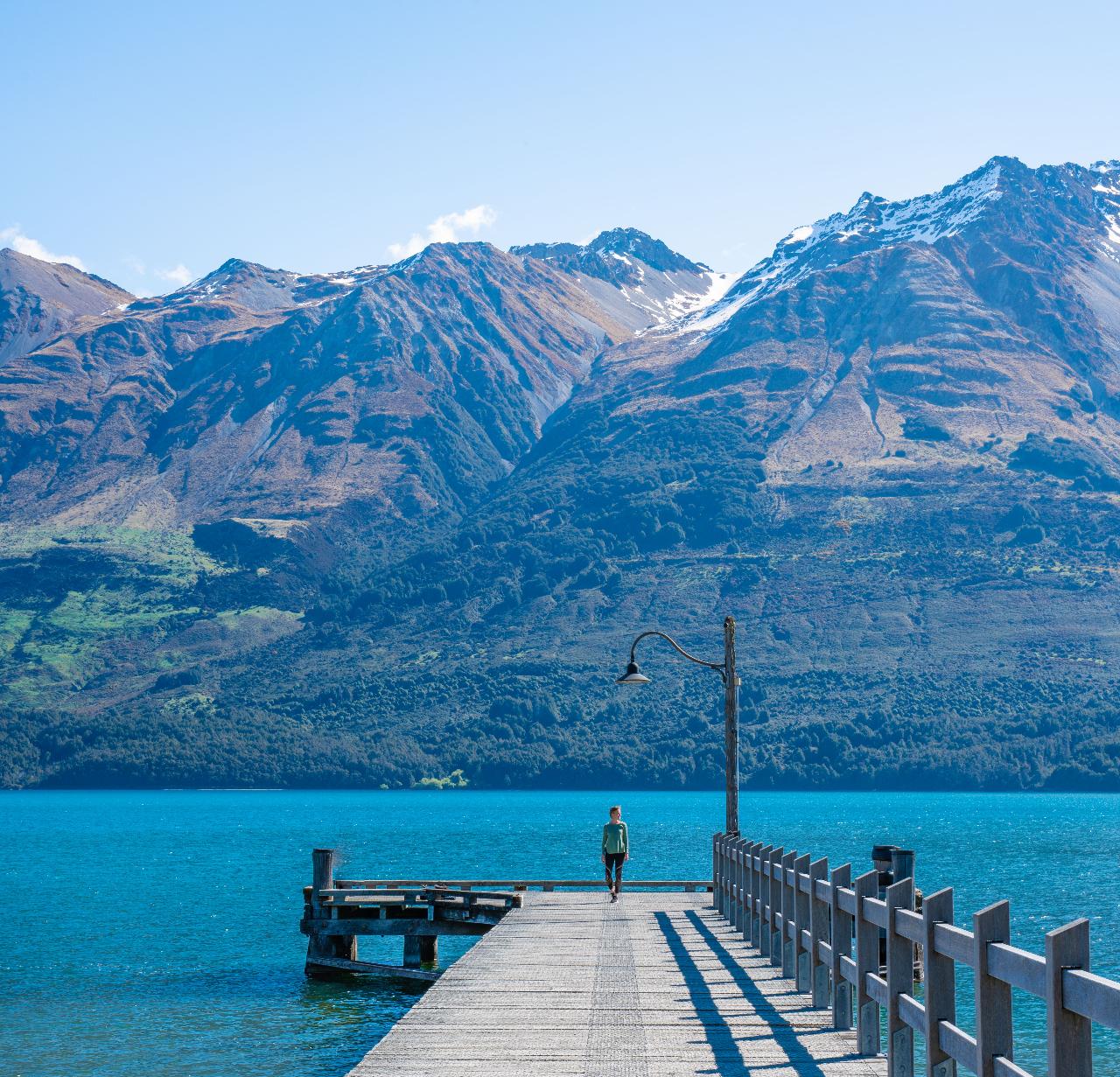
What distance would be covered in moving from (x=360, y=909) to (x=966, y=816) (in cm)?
16410

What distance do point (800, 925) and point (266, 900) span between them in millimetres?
63766

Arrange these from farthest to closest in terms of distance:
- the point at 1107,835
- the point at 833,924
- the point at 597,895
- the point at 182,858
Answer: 1. the point at 1107,835
2. the point at 182,858
3. the point at 597,895
4. the point at 833,924

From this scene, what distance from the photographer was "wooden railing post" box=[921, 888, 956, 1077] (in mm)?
10562

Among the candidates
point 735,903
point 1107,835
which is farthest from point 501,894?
point 1107,835

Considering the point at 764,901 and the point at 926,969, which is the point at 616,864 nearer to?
the point at 764,901

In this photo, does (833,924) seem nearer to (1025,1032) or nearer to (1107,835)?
(1025,1032)

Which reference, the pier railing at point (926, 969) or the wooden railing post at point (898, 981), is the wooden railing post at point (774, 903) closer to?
the pier railing at point (926, 969)

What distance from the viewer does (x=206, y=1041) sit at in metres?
33.8

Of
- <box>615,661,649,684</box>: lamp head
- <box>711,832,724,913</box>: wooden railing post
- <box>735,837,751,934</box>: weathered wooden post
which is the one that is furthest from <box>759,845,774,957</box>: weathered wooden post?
<box>615,661,649,684</box>: lamp head

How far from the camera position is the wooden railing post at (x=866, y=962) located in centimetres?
1345

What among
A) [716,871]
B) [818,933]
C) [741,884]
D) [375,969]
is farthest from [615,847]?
[818,933]

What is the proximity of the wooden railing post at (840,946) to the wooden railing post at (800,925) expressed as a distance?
85.3 inches

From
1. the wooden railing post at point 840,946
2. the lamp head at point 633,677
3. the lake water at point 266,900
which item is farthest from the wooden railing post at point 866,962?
the lake water at point 266,900

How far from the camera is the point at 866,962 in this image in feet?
44.4
